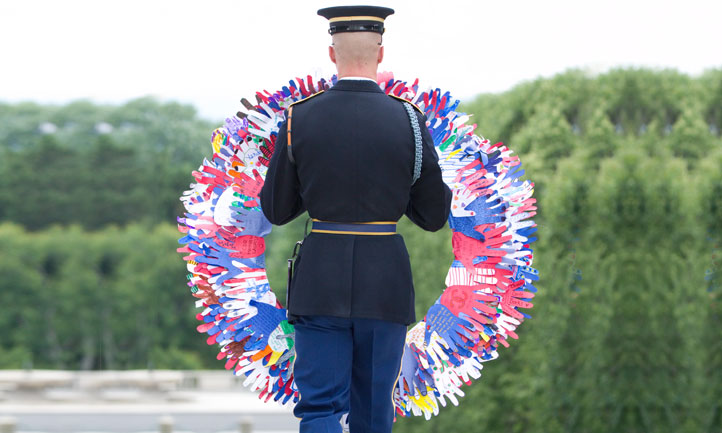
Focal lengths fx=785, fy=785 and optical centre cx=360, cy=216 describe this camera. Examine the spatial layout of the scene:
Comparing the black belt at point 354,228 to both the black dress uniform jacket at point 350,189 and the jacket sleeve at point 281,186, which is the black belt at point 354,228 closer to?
the black dress uniform jacket at point 350,189

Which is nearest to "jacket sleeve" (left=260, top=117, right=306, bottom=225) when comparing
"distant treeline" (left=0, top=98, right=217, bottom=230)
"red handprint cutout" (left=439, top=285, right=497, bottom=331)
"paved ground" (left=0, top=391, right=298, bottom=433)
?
"red handprint cutout" (left=439, top=285, right=497, bottom=331)

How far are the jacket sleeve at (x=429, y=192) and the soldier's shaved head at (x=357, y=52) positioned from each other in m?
0.27

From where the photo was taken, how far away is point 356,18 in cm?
287

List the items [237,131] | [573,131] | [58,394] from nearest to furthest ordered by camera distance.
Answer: [237,131], [573,131], [58,394]

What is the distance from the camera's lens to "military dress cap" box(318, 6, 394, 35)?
9.42ft

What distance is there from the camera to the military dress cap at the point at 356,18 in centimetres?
287

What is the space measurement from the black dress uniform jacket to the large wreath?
1.45 feet

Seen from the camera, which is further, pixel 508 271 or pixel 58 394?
pixel 58 394

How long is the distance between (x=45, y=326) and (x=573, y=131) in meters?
16.3

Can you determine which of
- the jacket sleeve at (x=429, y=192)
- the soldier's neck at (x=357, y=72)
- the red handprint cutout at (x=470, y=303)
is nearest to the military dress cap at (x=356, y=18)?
the soldier's neck at (x=357, y=72)

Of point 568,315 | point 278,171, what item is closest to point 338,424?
point 278,171

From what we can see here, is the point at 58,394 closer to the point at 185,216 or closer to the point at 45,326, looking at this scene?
the point at 45,326

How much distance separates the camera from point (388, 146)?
2.85 meters

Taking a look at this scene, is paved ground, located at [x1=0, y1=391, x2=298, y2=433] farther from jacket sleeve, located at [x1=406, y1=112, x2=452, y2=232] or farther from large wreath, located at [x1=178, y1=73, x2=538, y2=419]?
jacket sleeve, located at [x1=406, y1=112, x2=452, y2=232]
